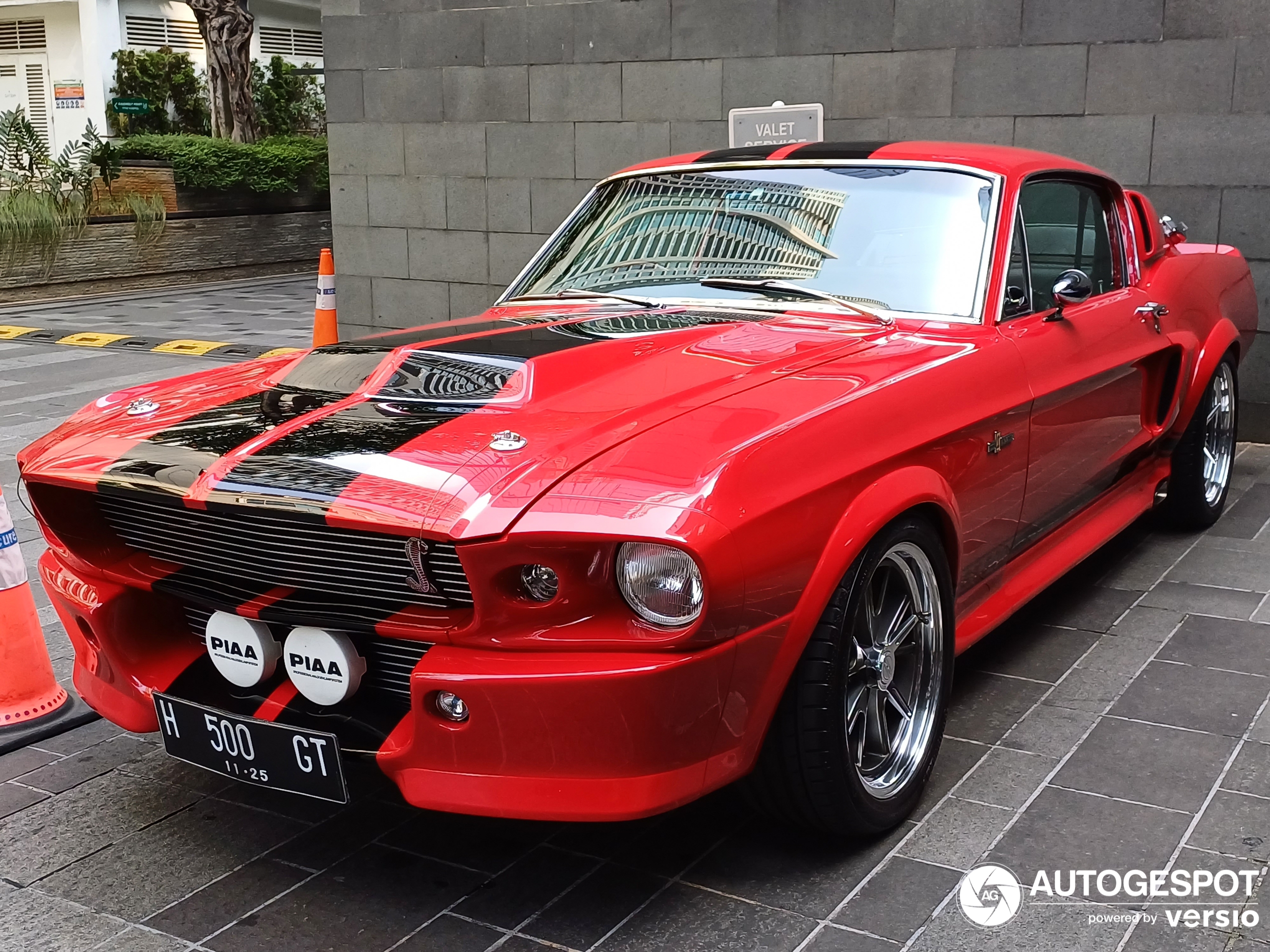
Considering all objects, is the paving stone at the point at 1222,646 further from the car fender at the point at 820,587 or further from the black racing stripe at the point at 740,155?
the black racing stripe at the point at 740,155

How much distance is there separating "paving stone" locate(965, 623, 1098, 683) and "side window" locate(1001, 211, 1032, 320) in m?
1.07

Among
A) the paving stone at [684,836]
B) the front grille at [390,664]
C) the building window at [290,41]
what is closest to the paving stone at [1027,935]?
the paving stone at [684,836]

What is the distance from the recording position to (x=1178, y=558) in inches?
203

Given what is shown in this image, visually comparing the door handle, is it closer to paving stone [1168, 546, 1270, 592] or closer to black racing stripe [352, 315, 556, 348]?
paving stone [1168, 546, 1270, 592]

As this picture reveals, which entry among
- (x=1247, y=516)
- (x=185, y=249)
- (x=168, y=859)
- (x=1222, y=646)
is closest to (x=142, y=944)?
(x=168, y=859)

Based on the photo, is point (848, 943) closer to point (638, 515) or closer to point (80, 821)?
point (638, 515)

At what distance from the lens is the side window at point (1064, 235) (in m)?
4.00

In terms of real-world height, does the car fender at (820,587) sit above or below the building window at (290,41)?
below

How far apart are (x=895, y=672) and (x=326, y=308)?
6.66m

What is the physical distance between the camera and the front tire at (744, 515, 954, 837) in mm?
2639

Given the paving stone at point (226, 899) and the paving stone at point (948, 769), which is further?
the paving stone at point (948, 769)

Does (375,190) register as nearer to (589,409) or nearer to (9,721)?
(9,721)

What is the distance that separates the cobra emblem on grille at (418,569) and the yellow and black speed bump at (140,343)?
8802 millimetres

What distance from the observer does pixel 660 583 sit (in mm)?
2338
